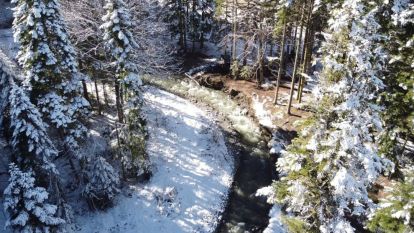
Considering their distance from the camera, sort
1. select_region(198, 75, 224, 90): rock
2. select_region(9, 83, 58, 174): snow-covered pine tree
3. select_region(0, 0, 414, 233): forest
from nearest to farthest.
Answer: select_region(0, 0, 414, 233): forest < select_region(9, 83, 58, 174): snow-covered pine tree < select_region(198, 75, 224, 90): rock

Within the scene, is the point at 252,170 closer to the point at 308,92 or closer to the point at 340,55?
the point at 308,92

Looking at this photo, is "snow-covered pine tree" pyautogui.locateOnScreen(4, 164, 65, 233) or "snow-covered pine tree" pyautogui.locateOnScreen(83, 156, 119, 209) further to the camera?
"snow-covered pine tree" pyautogui.locateOnScreen(83, 156, 119, 209)

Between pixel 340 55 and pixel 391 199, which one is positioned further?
pixel 391 199

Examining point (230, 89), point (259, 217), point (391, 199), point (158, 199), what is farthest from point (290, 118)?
point (391, 199)

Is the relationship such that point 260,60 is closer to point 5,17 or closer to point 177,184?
point 177,184

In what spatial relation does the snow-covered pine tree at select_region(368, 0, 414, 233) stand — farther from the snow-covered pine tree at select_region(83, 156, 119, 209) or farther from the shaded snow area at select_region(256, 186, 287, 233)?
the snow-covered pine tree at select_region(83, 156, 119, 209)

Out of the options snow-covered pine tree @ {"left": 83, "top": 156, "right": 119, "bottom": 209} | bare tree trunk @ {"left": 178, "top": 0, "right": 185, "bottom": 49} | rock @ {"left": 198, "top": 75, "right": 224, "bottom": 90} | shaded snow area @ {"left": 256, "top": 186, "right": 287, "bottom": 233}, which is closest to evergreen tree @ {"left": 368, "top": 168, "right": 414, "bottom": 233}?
shaded snow area @ {"left": 256, "top": 186, "right": 287, "bottom": 233}
